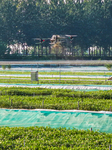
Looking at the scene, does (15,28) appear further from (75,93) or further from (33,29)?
(75,93)

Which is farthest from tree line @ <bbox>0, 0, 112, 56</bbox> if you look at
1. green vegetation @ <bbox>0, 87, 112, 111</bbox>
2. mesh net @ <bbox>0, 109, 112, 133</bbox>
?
mesh net @ <bbox>0, 109, 112, 133</bbox>

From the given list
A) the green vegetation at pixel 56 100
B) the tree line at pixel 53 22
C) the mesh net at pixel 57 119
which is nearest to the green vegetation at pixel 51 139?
the mesh net at pixel 57 119

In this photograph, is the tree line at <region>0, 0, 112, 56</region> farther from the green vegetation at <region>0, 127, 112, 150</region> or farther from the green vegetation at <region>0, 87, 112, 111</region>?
the green vegetation at <region>0, 127, 112, 150</region>

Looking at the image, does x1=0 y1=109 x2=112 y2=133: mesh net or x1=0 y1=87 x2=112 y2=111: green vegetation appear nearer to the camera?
x1=0 y1=109 x2=112 y2=133: mesh net

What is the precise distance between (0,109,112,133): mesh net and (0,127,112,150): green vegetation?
6.02 feet

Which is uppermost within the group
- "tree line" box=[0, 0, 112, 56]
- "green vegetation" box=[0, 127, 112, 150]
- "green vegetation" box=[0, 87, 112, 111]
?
"tree line" box=[0, 0, 112, 56]

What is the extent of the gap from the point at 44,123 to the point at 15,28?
7110 cm

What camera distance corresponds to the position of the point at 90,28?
303 ft

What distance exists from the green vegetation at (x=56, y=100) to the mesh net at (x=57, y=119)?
1.61 metres

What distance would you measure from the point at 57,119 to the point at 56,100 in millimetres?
6303

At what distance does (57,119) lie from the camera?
915 inches

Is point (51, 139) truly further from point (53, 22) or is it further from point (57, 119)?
point (53, 22)

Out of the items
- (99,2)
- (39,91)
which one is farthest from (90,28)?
(39,91)

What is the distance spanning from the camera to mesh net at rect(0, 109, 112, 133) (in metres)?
21.7
